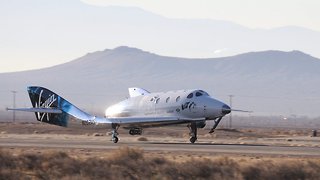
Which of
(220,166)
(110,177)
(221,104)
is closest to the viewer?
(110,177)

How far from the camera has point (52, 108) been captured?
62.5 m

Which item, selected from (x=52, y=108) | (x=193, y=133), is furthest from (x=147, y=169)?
(x=52, y=108)

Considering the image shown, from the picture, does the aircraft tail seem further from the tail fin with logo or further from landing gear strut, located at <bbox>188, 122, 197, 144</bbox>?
landing gear strut, located at <bbox>188, 122, 197, 144</bbox>

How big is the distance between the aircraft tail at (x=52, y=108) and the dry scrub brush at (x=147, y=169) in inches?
1063

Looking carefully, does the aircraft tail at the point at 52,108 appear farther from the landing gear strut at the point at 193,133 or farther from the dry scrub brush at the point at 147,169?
the dry scrub brush at the point at 147,169

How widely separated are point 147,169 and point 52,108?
31.8m

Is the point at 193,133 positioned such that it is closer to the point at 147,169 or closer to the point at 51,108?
the point at 51,108

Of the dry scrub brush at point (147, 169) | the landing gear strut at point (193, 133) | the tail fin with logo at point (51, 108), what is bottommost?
the dry scrub brush at point (147, 169)

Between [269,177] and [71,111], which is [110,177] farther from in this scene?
[71,111]

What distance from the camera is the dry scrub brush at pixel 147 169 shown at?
30.3 meters

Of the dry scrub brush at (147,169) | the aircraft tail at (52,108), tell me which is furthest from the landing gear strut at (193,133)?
the dry scrub brush at (147,169)

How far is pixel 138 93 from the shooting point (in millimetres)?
64312

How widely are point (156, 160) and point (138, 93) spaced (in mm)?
29599

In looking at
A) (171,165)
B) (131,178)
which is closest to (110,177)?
(131,178)
